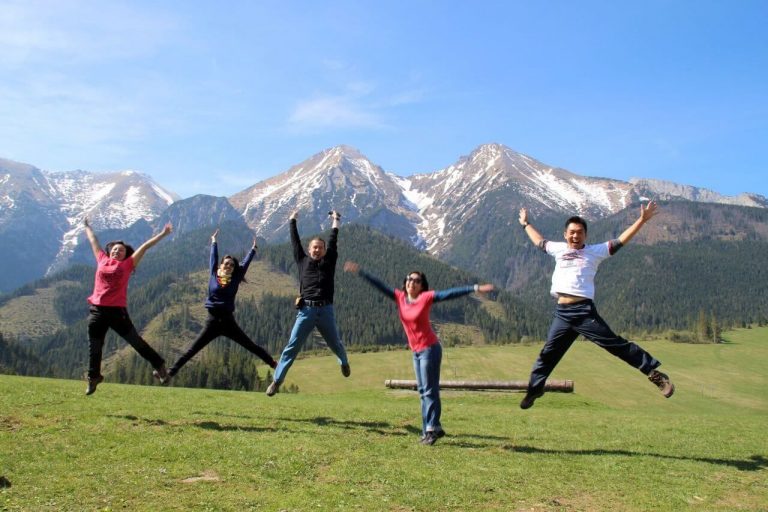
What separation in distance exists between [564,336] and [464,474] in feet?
12.3

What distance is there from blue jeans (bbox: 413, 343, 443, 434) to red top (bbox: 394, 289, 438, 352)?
148 mm

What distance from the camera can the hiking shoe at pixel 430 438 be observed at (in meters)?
11.2

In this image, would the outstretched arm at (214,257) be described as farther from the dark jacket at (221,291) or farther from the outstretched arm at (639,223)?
the outstretched arm at (639,223)

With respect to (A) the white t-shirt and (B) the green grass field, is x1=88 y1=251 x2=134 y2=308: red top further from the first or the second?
(A) the white t-shirt

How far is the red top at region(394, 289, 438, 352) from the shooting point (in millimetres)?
11289

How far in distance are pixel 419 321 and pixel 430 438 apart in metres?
2.29

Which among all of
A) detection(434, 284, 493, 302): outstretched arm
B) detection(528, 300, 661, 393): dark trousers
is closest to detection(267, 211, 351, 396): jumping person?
detection(434, 284, 493, 302): outstretched arm

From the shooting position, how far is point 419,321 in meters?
11.3

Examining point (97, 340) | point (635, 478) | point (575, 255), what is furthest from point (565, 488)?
point (97, 340)

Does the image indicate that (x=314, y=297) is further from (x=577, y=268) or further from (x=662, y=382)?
(x=662, y=382)

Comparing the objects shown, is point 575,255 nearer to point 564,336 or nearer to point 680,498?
point 564,336

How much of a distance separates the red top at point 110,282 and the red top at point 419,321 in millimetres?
6175

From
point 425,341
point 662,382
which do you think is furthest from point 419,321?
point 662,382

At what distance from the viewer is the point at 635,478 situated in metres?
9.41
